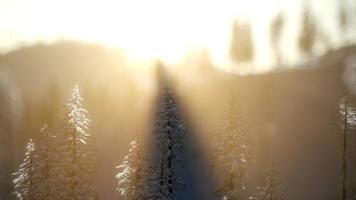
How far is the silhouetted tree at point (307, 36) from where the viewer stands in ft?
382

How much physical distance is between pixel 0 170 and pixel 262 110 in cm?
4419

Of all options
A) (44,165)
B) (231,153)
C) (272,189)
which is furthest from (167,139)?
(44,165)

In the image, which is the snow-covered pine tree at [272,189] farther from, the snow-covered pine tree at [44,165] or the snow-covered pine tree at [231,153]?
the snow-covered pine tree at [44,165]

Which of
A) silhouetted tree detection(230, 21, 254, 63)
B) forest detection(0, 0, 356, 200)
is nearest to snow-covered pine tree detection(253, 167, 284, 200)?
forest detection(0, 0, 356, 200)

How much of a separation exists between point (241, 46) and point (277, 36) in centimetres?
1220

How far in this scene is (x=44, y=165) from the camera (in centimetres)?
5216

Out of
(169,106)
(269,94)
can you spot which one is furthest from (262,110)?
(169,106)

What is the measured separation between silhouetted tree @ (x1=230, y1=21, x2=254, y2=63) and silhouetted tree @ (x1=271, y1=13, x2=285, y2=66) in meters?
7.69

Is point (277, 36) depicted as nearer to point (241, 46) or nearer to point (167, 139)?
point (241, 46)

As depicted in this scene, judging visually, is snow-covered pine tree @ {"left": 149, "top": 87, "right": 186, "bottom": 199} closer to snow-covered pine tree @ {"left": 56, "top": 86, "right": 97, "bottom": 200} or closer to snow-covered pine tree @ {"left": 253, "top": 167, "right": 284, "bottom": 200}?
snow-covered pine tree @ {"left": 56, "top": 86, "right": 97, "bottom": 200}

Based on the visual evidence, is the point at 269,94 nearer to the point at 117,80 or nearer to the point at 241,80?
the point at 241,80

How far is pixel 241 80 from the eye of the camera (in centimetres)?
11431

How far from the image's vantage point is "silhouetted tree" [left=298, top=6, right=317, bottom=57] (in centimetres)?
11638

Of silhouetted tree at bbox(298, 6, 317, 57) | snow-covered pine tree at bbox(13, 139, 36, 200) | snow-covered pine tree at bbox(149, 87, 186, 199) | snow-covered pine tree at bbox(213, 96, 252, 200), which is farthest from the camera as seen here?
silhouetted tree at bbox(298, 6, 317, 57)
